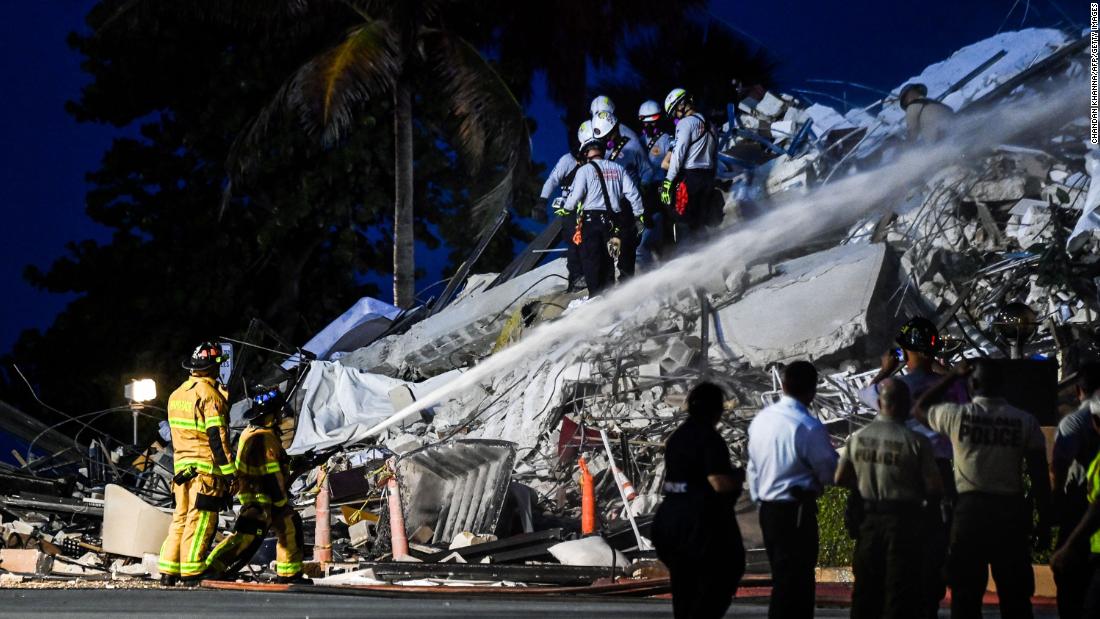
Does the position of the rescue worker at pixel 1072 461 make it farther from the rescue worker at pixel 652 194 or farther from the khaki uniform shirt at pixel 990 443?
the rescue worker at pixel 652 194

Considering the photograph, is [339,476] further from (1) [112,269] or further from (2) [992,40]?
(1) [112,269]

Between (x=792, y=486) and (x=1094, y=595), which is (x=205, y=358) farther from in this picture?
(x=1094, y=595)

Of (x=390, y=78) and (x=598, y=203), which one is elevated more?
(x=390, y=78)

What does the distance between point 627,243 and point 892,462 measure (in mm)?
8173

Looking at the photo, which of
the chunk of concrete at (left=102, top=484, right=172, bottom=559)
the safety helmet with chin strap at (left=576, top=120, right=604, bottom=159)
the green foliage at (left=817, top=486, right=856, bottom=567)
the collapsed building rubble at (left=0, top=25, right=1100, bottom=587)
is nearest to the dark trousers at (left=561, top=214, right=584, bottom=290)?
the collapsed building rubble at (left=0, top=25, right=1100, bottom=587)

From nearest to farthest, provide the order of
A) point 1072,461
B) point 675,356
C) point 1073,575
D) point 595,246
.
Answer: point 1073,575 < point 1072,461 < point 675,356 < point 595,246

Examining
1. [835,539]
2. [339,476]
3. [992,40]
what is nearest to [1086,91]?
[992,40]

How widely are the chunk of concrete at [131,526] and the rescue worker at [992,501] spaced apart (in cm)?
703

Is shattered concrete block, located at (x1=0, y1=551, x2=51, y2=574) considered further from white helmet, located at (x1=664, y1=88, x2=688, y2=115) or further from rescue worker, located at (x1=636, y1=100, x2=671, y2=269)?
white helmet, located at (x1=664, y1=88, x2=688, y2=115)

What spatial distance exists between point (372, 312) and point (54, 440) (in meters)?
4.43

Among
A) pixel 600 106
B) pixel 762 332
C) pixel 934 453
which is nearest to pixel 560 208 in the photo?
pixel 600 106

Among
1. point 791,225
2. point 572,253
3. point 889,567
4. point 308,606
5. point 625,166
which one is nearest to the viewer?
point 889,567

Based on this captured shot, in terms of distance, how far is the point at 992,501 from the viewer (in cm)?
662

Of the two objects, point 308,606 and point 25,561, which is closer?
point 308,606
